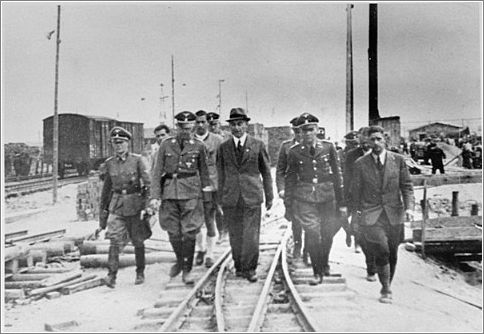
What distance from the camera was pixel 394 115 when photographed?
17.0ft

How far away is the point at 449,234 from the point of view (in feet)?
20.8

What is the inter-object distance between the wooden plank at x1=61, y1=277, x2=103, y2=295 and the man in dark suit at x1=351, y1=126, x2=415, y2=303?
2539mm

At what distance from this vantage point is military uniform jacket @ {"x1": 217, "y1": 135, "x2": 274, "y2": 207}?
4875 millimetres

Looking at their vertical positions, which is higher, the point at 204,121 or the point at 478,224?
the point at 204,121

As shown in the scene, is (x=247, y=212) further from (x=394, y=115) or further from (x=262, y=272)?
(x=394, y=115)

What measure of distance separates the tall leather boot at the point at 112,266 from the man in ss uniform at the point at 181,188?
53cm

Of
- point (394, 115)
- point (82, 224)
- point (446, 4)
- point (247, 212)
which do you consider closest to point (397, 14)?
point (446, 4)

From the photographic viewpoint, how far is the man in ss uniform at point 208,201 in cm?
520

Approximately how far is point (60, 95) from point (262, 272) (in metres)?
2.72

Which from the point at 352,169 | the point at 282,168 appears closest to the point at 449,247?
the point at 352,169

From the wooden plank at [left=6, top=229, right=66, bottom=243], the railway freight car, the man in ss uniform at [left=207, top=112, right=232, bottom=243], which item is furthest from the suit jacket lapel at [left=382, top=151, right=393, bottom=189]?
the railway freight car

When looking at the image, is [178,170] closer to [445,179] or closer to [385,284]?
[385,284]

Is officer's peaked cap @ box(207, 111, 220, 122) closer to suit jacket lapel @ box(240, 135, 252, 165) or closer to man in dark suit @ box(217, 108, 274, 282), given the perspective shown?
man in dark suit @ box(217, 108, 274, 282)

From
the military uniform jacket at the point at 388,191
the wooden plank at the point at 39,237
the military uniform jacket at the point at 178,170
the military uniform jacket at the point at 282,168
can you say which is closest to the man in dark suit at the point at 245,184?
the military uniform jacket at the point at 282,168
